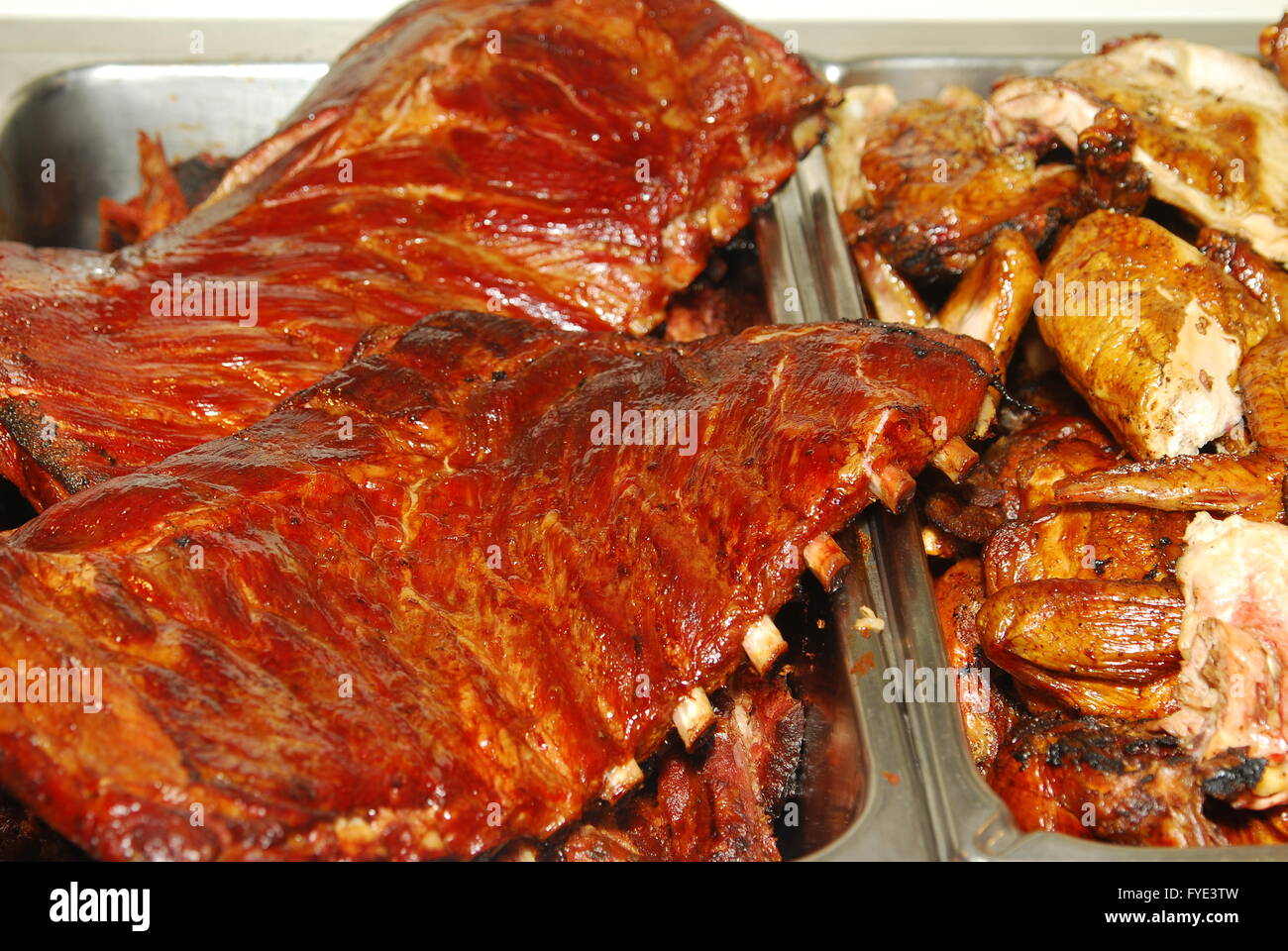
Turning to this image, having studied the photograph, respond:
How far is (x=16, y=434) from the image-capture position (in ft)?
8.75

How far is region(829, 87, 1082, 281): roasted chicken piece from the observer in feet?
11.1

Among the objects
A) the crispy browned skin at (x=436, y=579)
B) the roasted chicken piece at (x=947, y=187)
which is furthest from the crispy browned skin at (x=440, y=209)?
the crispy browned skin at (x=436, y=579)

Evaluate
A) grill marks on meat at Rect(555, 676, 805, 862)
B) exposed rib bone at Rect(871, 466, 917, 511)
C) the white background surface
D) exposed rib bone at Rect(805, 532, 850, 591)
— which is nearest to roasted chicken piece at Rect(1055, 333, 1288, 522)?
exposed rib bone at Rect(871, 466, 917, 511)

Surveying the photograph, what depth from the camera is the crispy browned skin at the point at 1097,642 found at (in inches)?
96.1

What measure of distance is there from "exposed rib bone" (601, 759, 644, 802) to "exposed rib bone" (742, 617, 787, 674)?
0.31 m

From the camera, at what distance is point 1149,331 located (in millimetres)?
2871

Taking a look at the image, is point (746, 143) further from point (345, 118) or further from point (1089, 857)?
point (1089, 857)

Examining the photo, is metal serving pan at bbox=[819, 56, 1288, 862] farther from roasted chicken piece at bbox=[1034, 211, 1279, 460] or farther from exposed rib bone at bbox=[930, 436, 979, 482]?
roasted chicken piece at bbox=[1034, 211, 1279, 460]

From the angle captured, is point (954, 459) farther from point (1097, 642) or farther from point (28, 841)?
point (28, 841)

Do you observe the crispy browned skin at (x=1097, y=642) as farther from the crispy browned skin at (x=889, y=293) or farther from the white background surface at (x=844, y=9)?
the white background surface at (x=844, y=9)

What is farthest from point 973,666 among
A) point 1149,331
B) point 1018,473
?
point 1149,331
